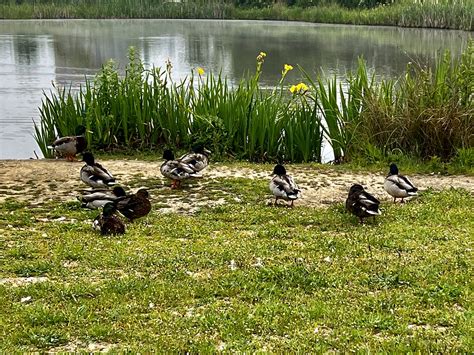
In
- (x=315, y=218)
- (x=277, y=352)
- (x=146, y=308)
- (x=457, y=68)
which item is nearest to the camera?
(x=277, y=352)

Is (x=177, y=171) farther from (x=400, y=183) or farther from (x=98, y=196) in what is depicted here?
(x=400, y=183)

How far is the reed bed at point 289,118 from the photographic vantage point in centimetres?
1012

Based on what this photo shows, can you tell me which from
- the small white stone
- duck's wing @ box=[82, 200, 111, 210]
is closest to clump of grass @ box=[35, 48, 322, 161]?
→ duck's wing @ box=[82, 200, 111, 210]

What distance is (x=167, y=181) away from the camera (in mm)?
8930

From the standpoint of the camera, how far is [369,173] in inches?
380

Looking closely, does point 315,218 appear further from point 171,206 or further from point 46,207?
point 46,207

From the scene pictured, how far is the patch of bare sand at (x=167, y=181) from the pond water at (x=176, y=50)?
2.86 metres

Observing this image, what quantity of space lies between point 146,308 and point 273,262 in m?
1.28

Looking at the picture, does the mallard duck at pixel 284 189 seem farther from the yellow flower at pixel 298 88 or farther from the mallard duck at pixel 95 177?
the yellow flower at pixel 298 88

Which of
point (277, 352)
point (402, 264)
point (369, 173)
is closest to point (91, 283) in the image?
point (277, 352)

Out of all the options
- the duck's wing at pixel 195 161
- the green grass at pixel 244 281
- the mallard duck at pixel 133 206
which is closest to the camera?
the green grass at pixel 244 281

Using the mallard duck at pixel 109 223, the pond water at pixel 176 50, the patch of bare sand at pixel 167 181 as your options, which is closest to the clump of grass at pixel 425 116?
the patch of bare sand at pixel 167 181

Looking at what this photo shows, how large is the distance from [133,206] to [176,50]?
63.3 feet

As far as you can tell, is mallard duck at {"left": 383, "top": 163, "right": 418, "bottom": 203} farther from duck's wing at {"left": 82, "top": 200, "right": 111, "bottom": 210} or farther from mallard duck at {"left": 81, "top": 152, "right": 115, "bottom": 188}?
mallard duck at {"left": 81, "top": 152, "right": 115, "bottom": 188}
